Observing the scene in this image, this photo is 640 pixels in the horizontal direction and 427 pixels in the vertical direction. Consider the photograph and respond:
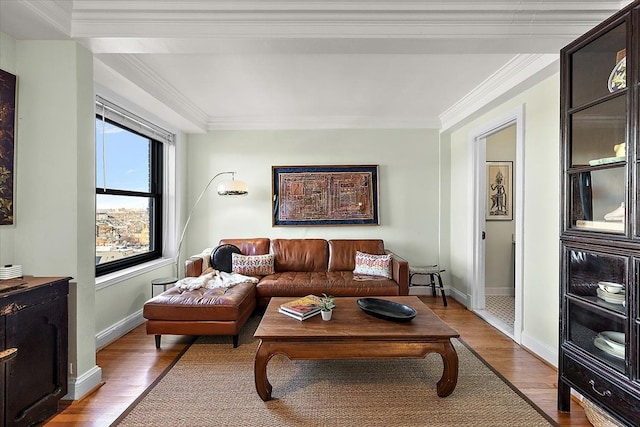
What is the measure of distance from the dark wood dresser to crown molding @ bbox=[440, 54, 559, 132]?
3721 millimetres

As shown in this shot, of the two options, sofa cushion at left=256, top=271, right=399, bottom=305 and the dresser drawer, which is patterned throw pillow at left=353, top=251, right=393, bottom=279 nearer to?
sofa cushion at left=256, top=271, right=399, bottom=305

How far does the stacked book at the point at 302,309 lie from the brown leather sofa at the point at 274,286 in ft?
2.14

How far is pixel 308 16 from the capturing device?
1.98 metres

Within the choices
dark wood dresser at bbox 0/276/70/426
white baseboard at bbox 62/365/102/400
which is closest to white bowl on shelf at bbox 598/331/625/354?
dark wood dresser at bbox 0/276/70/426

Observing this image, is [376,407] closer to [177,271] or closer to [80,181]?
[80,181]

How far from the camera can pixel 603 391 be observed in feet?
5.40

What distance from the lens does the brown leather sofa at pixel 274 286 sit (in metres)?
2.76

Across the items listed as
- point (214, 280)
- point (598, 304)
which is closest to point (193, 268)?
point (214, 280)

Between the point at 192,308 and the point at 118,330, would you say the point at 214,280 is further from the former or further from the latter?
the point at 118,330

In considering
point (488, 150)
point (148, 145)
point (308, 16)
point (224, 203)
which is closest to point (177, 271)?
point (224, 203)

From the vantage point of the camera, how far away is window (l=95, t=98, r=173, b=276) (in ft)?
10.2

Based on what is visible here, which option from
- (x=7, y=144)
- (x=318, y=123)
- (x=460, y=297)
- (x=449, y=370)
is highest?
(x=318, y=123)

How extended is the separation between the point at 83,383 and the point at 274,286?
70.9 inches

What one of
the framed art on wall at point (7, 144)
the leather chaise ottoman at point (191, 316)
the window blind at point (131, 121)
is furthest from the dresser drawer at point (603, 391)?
the window blind at point (131, 121)
